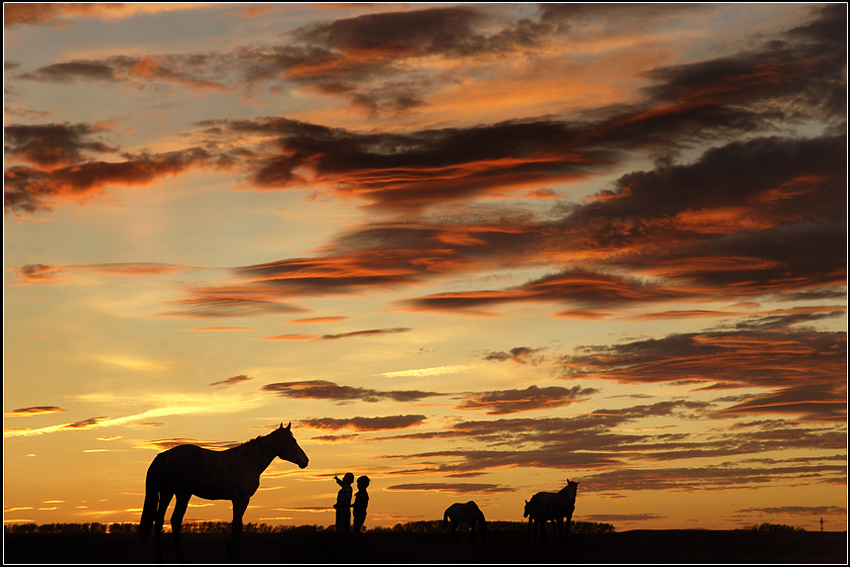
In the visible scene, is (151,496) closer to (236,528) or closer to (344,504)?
(236,528)

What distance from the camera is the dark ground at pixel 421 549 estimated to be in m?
29.6

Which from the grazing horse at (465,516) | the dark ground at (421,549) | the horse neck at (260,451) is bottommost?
the dark ground at (421,549)

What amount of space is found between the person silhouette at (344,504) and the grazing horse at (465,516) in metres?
3.67

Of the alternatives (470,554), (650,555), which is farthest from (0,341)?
(650,555)

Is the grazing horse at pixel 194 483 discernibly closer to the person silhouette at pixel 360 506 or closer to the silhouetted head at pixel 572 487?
the person silhouette at pixel 360 506

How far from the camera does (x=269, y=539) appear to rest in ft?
109

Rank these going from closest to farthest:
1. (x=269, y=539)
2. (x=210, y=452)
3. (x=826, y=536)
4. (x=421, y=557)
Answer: (x=210, y=452) < (x=421, y=557) < (x=269, y=539) < (x=826, y=536)

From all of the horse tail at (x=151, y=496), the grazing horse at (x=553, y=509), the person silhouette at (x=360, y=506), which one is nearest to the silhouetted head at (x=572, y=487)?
the grazing horse at (x=553, y=509)

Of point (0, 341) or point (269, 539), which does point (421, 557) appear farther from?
point (0, 341)

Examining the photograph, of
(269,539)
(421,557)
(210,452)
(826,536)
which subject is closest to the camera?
(210,452)

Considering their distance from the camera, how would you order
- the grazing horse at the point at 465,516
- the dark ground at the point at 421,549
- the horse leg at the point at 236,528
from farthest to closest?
the grazing horse at the point at 465,516 < the dark ground at the point at 421,549 < the horse leg at the point at 236,528

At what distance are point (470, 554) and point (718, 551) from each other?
8570 mm

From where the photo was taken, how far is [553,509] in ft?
115

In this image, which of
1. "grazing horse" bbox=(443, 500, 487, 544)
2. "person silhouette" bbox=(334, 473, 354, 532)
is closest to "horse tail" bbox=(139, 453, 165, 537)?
"person silhouette" bbox=(334, 473, 354, 532)
